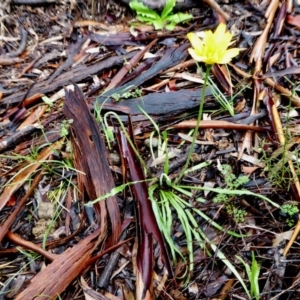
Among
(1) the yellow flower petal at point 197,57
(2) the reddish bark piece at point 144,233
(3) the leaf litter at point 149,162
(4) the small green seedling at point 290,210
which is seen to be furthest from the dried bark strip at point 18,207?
(4) the small green seedling at point 290,210

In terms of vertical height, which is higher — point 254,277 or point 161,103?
point 161,103

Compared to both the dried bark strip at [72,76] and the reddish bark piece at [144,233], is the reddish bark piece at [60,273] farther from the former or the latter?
the dried bark strip at [72,76]

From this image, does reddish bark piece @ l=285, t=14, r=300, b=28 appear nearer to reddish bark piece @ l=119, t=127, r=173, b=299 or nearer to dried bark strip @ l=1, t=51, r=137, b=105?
dried bark strip @ l=1, t=51, r=137, b=105

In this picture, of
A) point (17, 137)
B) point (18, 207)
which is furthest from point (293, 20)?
point (18, 207)

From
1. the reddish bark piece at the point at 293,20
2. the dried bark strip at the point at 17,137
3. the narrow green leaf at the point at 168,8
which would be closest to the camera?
the dried bark strip at the point at 17,137

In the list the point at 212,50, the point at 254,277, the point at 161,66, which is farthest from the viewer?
the point at 161,66

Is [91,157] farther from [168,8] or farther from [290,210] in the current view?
[168,8]

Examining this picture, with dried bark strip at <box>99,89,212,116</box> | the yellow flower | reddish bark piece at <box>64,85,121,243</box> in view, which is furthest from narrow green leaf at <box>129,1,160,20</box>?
the yellow flower
